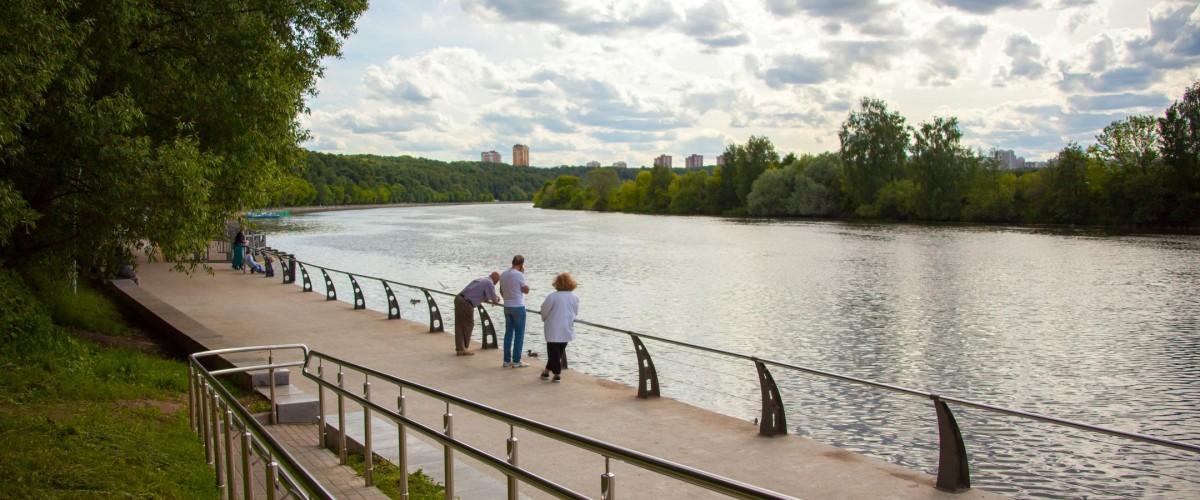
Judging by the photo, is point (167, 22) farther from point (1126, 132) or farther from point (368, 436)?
point (1126, 132)

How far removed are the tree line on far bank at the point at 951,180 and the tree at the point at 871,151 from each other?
0.40ft

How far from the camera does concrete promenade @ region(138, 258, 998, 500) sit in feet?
26.7

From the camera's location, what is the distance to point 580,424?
1063 cm

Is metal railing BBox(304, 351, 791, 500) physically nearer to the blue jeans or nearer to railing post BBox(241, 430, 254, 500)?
railing post BBox(241, 430, 254, 500)

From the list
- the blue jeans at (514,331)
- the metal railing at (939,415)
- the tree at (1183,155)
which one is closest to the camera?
the metal railing at (939,415)

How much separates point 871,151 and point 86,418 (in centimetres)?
11023

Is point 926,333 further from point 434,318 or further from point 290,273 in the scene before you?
point 290,273

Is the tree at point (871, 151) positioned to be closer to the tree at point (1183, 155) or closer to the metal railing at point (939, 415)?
the tree at point (1183, 155)

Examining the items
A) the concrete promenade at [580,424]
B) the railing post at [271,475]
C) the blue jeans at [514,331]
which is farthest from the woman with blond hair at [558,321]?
the railing post at [271,475]

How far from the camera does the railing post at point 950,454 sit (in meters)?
7.98

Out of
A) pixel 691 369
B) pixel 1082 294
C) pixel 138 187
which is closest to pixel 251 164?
pixel 138 187

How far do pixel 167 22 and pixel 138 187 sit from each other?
3.04 metres

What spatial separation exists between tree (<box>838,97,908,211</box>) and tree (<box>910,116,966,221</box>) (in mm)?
7042

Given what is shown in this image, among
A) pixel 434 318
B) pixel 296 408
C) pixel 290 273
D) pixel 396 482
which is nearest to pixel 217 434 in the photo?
pixel 396 482
